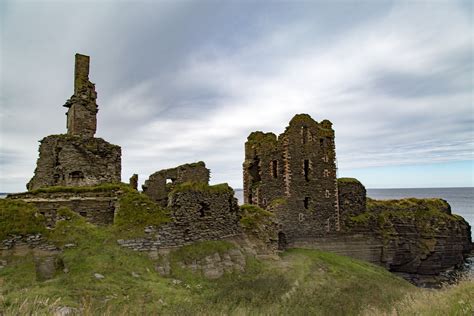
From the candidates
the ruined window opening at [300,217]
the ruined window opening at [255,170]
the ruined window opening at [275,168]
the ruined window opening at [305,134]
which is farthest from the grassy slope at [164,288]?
the ruined window opening at [305,134]

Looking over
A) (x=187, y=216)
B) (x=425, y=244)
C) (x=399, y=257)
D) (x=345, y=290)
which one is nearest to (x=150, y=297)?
(x=187, y=216)

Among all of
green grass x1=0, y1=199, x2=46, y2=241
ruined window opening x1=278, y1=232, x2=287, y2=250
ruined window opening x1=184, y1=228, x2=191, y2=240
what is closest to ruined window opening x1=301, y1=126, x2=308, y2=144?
ruined window opening x1=278, y1=232, x2=287, y2=250

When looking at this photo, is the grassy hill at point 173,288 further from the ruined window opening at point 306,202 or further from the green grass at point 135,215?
the ruined window opening at point 306,202

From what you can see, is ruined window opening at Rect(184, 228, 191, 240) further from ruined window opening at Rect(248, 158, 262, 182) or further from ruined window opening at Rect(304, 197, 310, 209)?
ruined window opening at Rect(248, 158, 262, 182)

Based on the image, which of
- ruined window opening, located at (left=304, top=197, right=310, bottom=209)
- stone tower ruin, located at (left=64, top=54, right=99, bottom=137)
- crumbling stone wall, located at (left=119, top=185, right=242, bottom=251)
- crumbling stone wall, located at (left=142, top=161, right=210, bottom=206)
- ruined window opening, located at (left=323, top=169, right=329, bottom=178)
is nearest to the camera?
crumbling stone wall, located at (left=119, top=185, right=242, bottom=251)

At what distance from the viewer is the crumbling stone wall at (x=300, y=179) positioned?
82.2ft

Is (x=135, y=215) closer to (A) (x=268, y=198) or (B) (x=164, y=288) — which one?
(B) (x=164, y=288)

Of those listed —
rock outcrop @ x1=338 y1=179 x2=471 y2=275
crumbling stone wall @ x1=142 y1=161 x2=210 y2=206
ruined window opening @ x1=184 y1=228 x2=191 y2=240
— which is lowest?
rock outcrop @ x1=338 y1=179 x2=471 y2=275

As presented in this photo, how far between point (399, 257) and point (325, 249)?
8043 mm

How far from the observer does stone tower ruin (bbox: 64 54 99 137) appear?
20.0 m

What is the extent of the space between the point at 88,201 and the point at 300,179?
615 inches

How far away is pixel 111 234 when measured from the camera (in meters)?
13.6

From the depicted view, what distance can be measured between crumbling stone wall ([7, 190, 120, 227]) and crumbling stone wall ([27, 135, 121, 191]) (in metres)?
3.06

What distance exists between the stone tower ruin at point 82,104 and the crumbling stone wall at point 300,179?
42.9 feet
